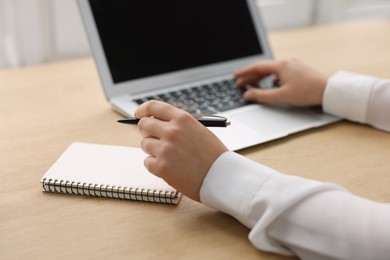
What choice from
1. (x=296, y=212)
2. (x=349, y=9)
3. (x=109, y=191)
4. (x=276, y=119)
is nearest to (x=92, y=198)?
(x=109, y=191)

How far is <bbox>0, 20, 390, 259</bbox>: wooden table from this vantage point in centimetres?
50

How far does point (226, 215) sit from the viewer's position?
1.84 feet

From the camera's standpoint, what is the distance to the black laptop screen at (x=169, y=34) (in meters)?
0.85

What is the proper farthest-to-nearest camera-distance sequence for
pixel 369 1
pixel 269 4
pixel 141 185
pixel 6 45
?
pixel 369 1 < pixel 269 4 < pixel 6 45 < pixel 141 185

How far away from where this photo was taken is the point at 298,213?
1.66 feet

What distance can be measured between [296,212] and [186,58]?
498 millimetres

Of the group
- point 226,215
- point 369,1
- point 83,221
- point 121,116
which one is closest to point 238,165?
point 226,215

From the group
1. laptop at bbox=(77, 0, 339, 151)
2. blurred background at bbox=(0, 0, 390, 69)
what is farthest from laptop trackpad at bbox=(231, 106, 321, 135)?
blurred background at bbox=(0, 0, 390, 69)

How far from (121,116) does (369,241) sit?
49 cm

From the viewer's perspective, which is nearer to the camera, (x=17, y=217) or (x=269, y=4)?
(x=17, y=217)

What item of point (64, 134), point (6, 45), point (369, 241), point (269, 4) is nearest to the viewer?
point (369, 241)

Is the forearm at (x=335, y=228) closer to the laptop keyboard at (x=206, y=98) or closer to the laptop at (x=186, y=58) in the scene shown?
the laptop at (x=186, y=58)

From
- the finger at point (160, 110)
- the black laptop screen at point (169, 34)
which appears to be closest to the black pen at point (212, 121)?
the finger at point (160, 110)

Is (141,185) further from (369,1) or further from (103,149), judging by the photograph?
(369,1)
